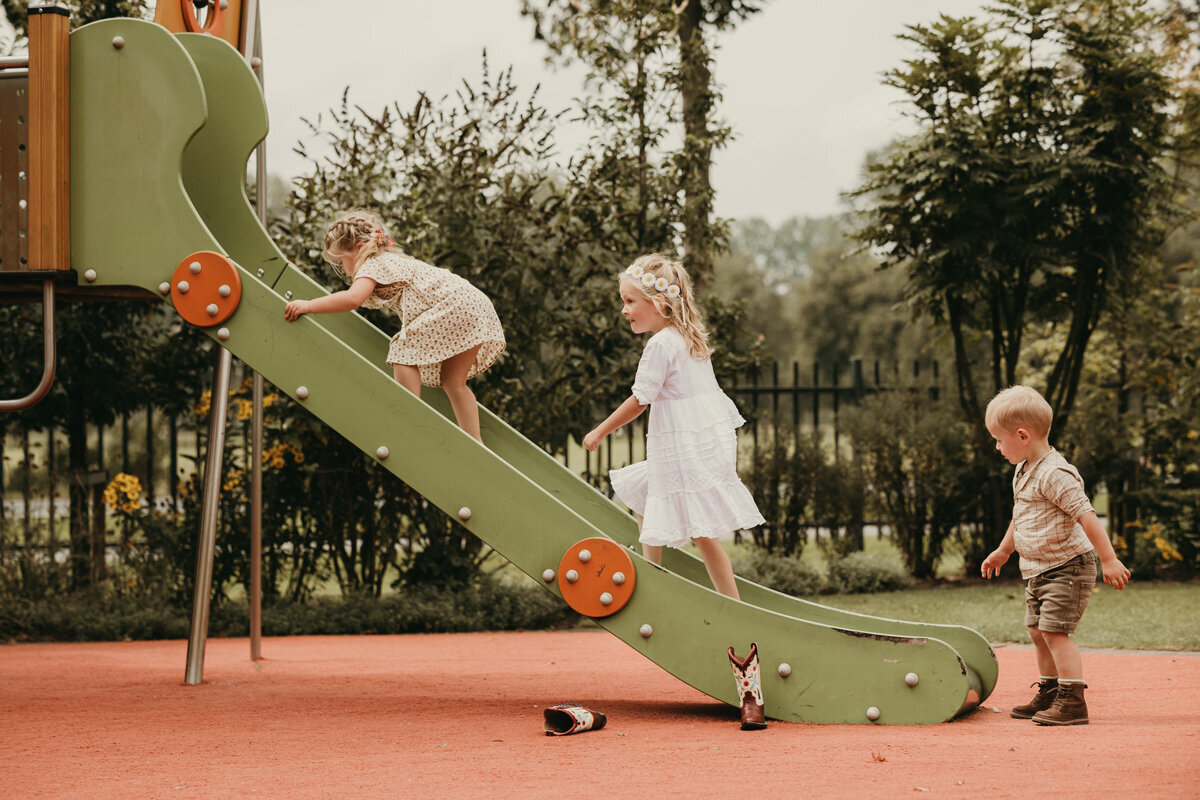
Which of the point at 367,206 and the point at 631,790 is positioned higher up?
the point at 367,206

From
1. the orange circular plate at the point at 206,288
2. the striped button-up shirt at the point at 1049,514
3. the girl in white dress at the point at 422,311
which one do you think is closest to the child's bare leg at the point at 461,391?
the girl in white dress at the point at 422,311

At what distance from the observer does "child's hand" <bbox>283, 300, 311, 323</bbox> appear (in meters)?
4.27

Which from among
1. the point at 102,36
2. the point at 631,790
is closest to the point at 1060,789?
the point at 631,790

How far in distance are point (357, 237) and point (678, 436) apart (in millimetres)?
1834

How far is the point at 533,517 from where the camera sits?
163 inches

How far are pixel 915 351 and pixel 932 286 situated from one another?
27021 millimetres

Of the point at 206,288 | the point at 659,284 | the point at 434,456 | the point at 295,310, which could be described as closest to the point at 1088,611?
the point at 659,284

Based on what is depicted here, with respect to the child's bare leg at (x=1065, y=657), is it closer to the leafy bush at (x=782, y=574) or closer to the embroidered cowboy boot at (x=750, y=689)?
the embroidered cowboy boot at (x=750, y=689)

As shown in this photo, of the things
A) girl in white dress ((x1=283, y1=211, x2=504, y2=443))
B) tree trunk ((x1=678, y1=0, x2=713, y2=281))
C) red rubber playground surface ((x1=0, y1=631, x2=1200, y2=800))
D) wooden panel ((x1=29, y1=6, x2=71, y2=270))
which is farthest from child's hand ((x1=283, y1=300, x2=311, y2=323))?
tree trunk ((x1=678, y1=0, x2=713, y2=281))

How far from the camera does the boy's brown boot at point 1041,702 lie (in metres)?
4.15

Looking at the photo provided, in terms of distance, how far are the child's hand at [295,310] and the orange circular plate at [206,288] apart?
0.74ft

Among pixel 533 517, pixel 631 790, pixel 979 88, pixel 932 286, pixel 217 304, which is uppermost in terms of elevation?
pixel 979 88

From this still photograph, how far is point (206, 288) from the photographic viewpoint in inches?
173

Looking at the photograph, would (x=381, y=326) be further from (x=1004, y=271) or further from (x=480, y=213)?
(x=1004, y=271)
